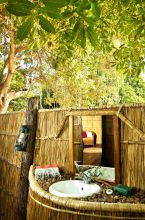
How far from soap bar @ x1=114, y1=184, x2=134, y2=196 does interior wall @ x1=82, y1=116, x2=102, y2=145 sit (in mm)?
674

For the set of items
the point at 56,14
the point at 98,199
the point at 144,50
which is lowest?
the point at 98,199

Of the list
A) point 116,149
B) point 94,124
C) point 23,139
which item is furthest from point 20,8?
Answer: point 23,139

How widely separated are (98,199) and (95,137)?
0.91 metres

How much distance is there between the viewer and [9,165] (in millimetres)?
5121

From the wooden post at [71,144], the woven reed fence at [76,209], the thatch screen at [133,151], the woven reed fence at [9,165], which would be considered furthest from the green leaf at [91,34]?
the woven reed fence at [9,165]

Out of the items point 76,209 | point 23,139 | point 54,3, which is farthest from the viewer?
point 23,139

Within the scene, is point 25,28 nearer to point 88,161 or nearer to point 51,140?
point 88,161

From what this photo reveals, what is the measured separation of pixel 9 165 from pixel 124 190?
2894 mm

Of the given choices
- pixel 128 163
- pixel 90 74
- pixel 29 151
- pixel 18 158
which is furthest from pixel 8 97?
pixel 128 163

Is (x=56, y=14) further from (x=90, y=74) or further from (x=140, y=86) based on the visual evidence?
(x=140, y=86)

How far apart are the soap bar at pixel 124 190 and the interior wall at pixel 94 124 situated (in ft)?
2.21

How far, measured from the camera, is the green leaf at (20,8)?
0.83 meters

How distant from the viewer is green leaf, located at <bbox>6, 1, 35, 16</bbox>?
0.83m

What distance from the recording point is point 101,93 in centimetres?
737
